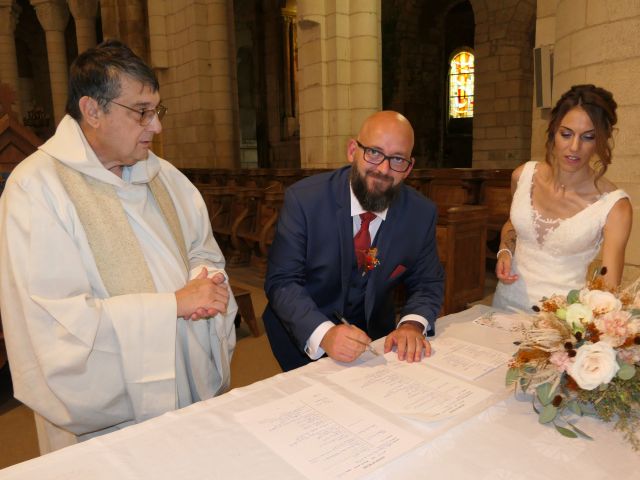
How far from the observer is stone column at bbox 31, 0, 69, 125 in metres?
16.7

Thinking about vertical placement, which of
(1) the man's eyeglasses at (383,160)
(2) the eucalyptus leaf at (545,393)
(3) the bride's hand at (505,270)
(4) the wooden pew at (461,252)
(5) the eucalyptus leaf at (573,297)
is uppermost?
(1) the man's eyeglasses at (383,160)

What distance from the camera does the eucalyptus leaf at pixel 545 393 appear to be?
1.28 meters

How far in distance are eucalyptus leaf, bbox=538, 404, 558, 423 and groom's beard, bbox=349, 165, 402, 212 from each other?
1.15 metres

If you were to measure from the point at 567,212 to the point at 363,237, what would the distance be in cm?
94

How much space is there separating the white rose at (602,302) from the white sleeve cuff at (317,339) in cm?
92

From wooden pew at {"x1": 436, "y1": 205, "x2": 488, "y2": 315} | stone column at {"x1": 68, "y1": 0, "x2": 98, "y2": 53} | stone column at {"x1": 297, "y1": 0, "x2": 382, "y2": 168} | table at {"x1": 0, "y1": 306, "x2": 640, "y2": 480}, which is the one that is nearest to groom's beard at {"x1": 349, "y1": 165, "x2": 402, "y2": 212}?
table at {"x1": 0, "y1": 306, "x2": 640, "y2": 480}

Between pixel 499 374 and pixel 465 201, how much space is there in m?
5.55

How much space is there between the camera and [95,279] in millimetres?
1698

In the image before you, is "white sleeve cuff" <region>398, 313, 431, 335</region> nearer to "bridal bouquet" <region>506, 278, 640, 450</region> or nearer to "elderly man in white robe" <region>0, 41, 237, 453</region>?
"bridal bouquet" <region>506, 278, 640, 450</region>

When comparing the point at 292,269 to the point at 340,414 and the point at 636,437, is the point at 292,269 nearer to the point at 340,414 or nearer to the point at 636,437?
the point at 340,414

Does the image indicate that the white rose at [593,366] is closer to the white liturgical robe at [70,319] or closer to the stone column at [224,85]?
the white liturgical robe at [70,319]

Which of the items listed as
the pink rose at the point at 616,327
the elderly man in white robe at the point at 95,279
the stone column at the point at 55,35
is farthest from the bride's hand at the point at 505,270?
the stone column at the point at 55,35

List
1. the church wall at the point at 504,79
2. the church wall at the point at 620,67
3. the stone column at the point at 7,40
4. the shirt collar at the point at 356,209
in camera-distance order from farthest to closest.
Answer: the stone column at the point at 7,40, the church wall at the point at 504,79, the church wall at the point at 620,67, the shirt collar at the point at 356,209

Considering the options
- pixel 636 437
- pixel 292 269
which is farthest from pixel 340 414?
pixel 292 269
